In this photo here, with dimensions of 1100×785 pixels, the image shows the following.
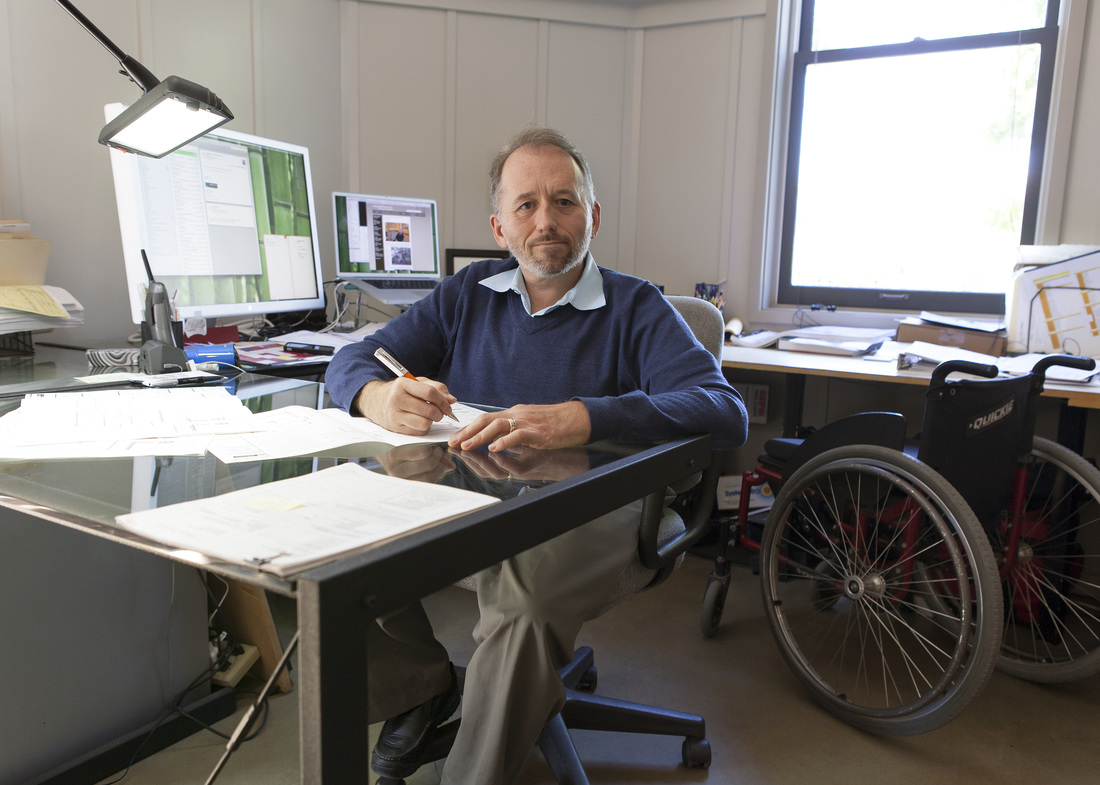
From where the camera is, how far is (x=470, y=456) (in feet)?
2.90

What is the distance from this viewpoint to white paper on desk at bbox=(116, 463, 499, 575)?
54 cm

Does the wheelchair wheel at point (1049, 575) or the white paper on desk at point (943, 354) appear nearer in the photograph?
the wheelchair wheel at point (1049, 575)

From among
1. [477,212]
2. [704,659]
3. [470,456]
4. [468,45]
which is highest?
[468,45]

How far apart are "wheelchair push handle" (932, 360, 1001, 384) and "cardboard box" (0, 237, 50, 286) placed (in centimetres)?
203

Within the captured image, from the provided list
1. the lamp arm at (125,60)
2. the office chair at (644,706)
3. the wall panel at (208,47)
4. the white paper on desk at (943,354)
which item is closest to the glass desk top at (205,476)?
the office chair at (644,706)

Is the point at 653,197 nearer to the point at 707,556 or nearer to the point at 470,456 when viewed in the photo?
the point at 707,556

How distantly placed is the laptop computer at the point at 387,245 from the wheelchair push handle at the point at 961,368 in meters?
1.68

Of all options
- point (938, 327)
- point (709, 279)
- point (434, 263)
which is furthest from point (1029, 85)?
point (434, 263)

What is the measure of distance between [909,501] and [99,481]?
5.63 feet

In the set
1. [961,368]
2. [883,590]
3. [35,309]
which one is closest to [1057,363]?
[961,368]

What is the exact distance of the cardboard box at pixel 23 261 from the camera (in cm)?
169

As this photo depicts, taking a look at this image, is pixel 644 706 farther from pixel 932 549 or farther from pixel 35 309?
pixel 35 309

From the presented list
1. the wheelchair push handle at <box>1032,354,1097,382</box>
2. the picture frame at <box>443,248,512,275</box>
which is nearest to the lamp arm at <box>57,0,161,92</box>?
the picture frame at <box>443,248,512,275</box>

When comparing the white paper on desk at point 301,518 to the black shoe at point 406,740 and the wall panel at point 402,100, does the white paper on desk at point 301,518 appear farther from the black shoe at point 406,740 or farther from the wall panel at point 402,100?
the wall panel at point 402,100
